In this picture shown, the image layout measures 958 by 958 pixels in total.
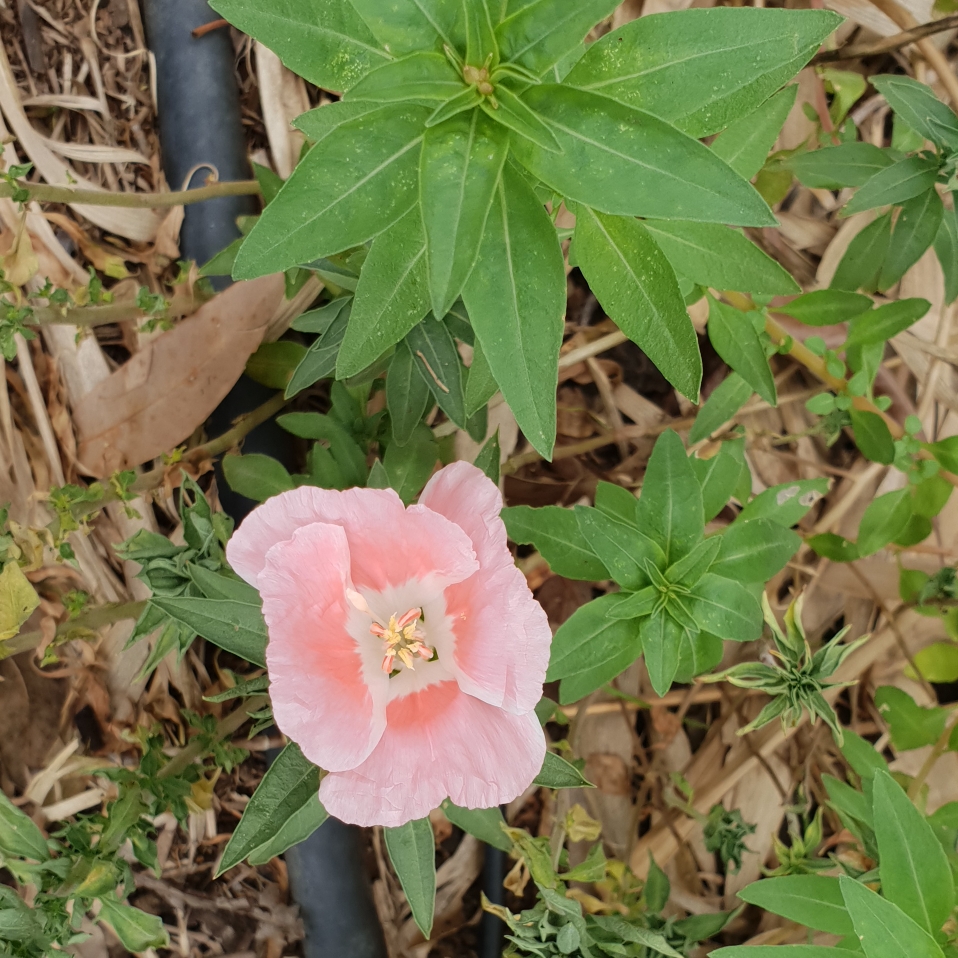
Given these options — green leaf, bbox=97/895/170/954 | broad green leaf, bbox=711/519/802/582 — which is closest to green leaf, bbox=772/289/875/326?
broad green leaf, bbox=711/519/802/582

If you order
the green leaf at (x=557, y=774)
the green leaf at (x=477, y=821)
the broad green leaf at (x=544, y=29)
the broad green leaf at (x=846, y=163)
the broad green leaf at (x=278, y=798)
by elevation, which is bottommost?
the green leaf at (x=477, y=821)

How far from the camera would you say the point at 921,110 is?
1.82 meters

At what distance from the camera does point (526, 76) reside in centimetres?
119

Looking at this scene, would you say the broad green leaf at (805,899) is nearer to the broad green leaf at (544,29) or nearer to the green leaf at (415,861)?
the green leaf at (415,861)

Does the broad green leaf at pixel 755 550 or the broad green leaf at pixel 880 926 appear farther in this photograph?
the broad green leaf at pixel 755 550

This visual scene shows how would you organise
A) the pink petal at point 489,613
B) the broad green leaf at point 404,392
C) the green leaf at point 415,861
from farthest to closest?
the broad green leaf at point 404,392 → the green leaf at point 415,861 → the pink petal at point 489,613

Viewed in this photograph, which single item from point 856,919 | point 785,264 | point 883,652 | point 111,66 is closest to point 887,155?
point 785,264

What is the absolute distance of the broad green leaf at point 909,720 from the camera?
225cm

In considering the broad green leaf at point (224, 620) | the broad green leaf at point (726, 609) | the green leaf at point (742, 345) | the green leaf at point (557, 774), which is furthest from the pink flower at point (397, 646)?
the green leaf at point (742, 345)

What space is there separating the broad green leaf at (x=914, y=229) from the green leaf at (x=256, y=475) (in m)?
1.50

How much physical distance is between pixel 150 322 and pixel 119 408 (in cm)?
38

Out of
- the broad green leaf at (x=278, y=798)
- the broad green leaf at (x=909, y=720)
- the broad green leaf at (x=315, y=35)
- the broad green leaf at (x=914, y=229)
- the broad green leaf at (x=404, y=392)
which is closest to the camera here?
the broad green leaf at (x=315, y=35)

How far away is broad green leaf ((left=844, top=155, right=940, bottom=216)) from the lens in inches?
73.4

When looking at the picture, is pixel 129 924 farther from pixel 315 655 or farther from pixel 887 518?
pixel 887 518
